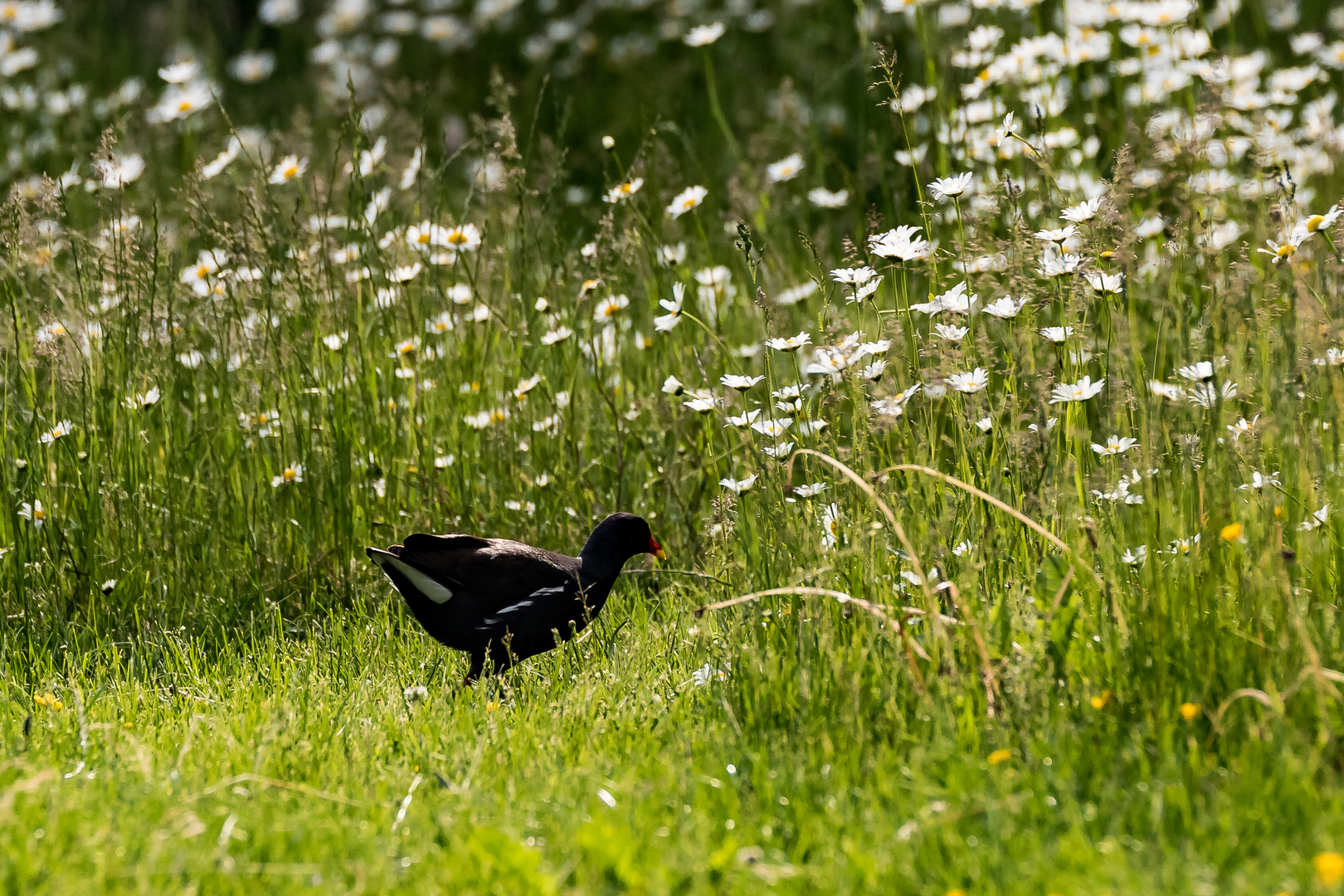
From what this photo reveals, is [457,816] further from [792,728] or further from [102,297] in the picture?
[102,297]

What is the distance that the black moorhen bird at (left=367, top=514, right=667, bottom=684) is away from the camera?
3521 mm

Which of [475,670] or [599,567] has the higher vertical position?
[599,567]

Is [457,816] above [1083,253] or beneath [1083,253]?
beneath

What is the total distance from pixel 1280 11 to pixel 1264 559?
7.26 m

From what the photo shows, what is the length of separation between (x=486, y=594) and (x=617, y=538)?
48cm

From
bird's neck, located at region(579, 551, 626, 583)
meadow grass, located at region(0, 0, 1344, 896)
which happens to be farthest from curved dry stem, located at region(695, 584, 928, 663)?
bird's neck, located at region(579, 551, 626, 583)

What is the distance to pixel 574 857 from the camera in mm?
2285

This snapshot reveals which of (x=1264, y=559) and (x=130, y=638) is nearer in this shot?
(x=1264, y=559)

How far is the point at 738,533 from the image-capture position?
3.26 metres

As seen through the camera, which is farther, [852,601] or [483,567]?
[483,567]

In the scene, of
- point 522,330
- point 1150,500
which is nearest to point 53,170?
point 522,330

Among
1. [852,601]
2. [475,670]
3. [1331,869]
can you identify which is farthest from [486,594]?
[1331,869]

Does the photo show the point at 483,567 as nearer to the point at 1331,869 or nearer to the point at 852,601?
the point at 852,601

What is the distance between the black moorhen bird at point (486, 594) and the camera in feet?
11.6
